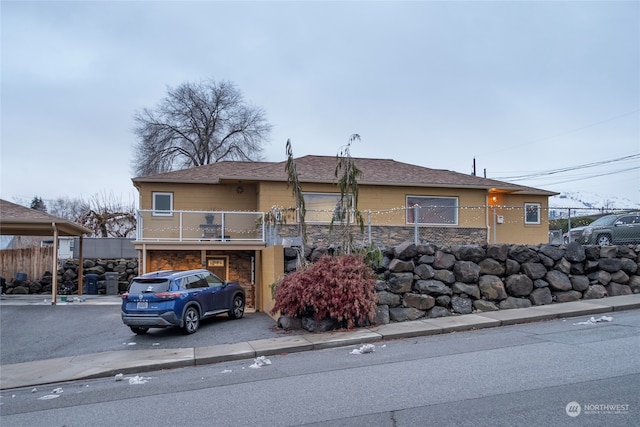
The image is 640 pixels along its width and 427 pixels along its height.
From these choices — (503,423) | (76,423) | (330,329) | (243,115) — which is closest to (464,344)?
(330,329)

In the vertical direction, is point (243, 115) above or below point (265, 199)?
above

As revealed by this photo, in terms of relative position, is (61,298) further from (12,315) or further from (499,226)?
(499,226)

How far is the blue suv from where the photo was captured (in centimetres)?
1219

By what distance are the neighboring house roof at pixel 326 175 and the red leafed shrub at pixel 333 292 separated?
25.3 feet

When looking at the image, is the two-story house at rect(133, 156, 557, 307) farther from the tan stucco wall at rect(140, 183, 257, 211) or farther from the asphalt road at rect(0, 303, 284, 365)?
the asphalt road at rect(0, 303, 284, 365)

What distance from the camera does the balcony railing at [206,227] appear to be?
18.2 meters

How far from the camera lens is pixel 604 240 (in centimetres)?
1535

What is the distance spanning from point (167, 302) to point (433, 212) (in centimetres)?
1216

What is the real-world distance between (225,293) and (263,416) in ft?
29.0

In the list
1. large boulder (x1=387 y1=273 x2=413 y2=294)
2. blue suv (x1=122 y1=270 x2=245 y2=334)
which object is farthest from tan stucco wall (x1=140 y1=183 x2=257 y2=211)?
large boulder (x1=387 y1=273 x2=413 y2=294)

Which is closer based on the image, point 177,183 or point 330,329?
point 330,329

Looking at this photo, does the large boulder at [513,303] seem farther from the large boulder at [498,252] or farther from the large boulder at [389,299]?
the large boulder at [389,299]

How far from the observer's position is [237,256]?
780 inches

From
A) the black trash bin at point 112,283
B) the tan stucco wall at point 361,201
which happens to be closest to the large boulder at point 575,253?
the tan stucco wall at point 361,201
